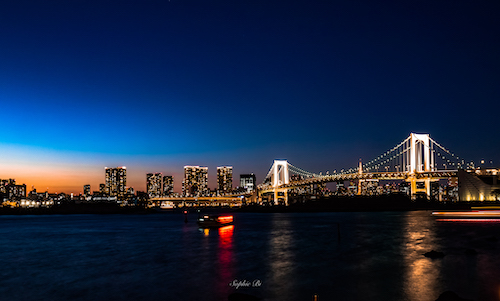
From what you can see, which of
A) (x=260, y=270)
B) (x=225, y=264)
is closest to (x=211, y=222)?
(x=225, y=264)

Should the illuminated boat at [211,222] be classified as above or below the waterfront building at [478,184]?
below

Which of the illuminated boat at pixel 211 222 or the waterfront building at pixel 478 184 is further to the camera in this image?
the waterfront building at pixel 478 184

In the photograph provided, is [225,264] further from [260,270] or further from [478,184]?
[478,184]

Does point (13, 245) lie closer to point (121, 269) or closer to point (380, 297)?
point (121, 269)

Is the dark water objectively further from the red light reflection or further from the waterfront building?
the waterfront building

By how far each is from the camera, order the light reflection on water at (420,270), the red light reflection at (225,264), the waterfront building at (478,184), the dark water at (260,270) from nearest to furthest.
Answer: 1. the light reflection on water at (420,270)
2. the dark water at (260,270)
3. the red light reflection at (225,264)
4. the waterfront building at (478,184)

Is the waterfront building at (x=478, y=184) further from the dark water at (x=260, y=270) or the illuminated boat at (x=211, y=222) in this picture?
the dark water at (x=260, y=270)

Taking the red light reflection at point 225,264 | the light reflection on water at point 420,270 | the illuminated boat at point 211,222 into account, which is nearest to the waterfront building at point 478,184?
the illuminated boat at point 211,222

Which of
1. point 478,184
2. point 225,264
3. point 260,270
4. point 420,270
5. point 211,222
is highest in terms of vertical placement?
point 478,184

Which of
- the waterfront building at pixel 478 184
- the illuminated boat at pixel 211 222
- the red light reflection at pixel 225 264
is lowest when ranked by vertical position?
the illuminated boat at pixel 211 222

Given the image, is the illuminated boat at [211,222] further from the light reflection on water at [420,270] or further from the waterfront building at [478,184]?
the waterfront building at [478,184]

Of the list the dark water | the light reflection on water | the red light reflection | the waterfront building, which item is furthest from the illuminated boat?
the waterfront building

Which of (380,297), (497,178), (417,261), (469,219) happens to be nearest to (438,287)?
(380,297)

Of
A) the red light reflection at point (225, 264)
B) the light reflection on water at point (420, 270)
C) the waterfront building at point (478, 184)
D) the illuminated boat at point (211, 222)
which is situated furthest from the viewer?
the waterfront building at point (478, 184)
